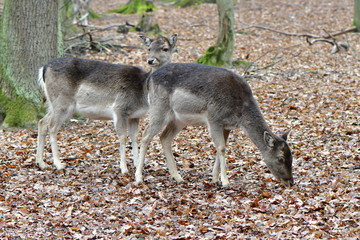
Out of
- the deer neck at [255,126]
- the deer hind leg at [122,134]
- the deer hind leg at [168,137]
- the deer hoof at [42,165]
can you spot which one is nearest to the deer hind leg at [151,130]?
the deer hind leg at [168,137]

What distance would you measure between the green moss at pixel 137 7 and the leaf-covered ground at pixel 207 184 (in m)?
13.0

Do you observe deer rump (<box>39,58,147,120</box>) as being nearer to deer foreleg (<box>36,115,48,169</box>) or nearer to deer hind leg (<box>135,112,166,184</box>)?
deer foreleg (<box>36,115,48,169</box>)

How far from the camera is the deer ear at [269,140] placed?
7857 mm

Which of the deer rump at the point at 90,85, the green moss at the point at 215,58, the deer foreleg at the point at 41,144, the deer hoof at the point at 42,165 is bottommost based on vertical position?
the green moss at the point at 215,58

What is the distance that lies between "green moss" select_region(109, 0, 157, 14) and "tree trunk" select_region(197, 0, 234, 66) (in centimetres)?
1189

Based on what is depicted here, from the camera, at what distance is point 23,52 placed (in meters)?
11.5

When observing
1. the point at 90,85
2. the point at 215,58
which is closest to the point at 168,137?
the point at 90,85

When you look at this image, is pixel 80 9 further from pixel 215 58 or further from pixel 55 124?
pixel 55 124

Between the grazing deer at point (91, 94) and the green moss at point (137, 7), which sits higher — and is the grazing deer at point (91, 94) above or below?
above

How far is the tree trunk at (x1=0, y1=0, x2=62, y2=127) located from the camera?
11492mm

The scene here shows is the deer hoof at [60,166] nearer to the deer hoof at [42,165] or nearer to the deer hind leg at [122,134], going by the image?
the deer hoof at [42,165]

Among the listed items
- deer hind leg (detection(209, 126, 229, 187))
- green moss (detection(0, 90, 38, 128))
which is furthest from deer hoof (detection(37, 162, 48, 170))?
deer hind leg (detection(209, 126, 229, 187))

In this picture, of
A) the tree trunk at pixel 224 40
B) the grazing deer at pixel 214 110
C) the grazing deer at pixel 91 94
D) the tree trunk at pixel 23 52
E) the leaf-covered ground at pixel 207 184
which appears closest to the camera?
the leaf-covered ground at pixel 207 184

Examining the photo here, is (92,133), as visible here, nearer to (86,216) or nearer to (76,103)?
(76,103)
